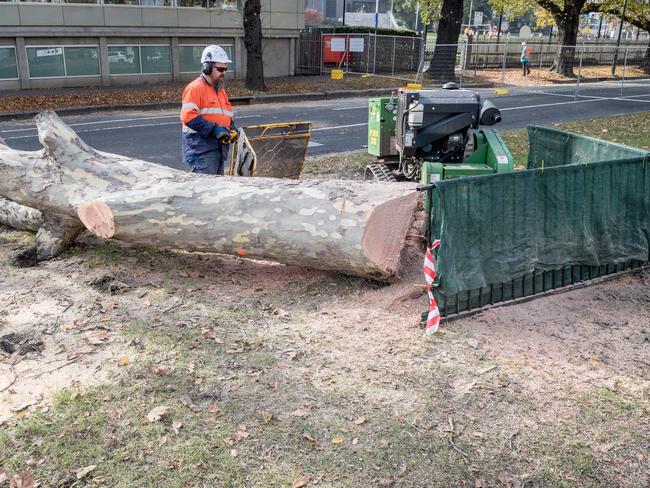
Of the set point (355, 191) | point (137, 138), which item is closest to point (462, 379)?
point (355, 191)

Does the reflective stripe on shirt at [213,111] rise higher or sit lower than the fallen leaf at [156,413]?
higher

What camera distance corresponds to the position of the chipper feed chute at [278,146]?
8219mm

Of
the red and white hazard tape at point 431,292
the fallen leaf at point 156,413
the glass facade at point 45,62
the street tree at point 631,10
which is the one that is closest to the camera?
the fallen leaf at point 156,413

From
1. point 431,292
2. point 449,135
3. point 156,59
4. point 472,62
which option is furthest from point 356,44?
point 431,292

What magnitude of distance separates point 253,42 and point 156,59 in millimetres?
4665

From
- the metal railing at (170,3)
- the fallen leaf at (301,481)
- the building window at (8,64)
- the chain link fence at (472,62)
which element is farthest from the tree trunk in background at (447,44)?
the fallen leaf at (301,481)

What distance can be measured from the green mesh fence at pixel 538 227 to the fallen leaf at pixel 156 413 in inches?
93.4

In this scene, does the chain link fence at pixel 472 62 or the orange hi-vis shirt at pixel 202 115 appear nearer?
the orange hi-vis shirt at pixel 202 115

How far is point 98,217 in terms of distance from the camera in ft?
20.1

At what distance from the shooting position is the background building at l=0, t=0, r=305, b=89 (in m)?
20.9

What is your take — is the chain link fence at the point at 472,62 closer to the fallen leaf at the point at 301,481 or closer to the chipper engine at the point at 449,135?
the chipper engine at the point at 449,135

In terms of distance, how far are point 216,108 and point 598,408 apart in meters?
4.83

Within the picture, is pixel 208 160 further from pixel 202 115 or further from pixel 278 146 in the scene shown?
pixel 278 146

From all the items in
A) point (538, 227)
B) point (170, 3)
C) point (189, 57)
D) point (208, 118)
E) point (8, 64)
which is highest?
point (170, 3)
